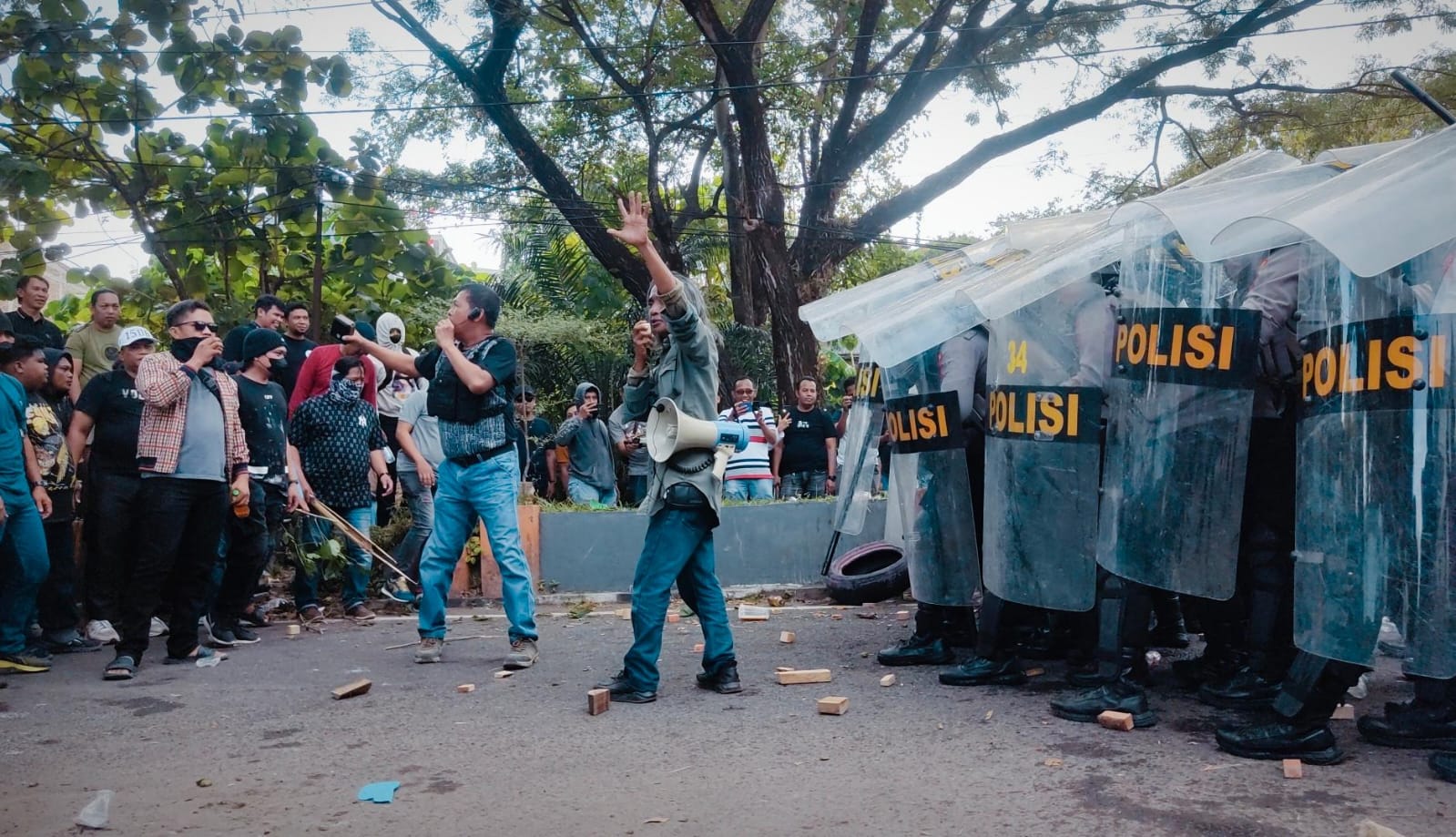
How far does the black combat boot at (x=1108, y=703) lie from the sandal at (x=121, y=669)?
4.70 meters

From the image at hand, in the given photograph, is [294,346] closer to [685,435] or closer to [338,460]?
[338,460]

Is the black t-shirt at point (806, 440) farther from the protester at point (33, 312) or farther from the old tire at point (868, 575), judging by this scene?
the protester at point (33, 312)

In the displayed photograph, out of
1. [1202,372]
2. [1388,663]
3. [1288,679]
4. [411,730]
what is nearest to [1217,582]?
[1288,679]

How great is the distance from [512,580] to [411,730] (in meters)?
1.45

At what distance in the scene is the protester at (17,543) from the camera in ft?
21.1

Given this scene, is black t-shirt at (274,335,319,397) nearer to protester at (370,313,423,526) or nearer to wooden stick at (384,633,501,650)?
protester at (370,313,423,526)

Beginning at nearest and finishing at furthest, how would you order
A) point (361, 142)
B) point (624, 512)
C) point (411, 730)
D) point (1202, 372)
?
point (1202, 372) → point (411, 730) → point (624, 512) → point (361, 142)

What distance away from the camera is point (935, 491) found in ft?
19.0

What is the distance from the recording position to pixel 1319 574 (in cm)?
402

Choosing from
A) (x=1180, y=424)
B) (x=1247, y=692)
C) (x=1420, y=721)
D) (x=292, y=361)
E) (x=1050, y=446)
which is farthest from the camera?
(x=292, y=361)

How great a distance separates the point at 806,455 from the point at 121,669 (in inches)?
267

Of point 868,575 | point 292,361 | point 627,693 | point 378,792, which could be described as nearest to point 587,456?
point 292,361

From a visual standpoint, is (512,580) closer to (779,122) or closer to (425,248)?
(425,248)

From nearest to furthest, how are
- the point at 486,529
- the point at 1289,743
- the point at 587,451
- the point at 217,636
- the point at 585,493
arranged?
the point at 1289,743, the point at 486,529, the point at 217,636, the point at 585,493, the point at 587,451
